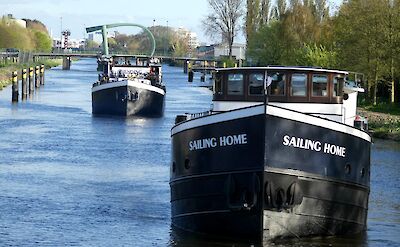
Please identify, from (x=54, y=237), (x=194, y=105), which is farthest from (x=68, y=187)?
(x=194, y=105)

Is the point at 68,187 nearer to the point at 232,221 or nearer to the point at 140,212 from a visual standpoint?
the point at 140,212

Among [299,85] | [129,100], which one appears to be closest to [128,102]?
[129,100]

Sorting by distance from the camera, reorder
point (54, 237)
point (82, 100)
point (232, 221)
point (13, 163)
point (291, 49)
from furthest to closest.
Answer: point (291, 49), point (82, 100), point (13, 163), point (54, 237), point (232, 221)

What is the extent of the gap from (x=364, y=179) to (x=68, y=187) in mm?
10193

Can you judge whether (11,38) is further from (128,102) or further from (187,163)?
(187,163)

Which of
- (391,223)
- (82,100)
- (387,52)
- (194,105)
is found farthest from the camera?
(82,100)

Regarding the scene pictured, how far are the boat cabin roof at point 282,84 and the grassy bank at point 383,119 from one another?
73.6 feet

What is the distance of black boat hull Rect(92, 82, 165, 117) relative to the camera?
58.0m

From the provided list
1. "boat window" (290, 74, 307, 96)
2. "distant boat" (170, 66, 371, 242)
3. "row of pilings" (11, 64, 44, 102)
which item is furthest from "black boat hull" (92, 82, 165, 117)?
"boat window" (290, 74, 307, 96)

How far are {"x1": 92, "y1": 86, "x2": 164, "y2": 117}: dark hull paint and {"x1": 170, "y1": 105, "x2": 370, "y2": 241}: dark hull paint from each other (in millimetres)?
37339

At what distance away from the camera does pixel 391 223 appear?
23.9m

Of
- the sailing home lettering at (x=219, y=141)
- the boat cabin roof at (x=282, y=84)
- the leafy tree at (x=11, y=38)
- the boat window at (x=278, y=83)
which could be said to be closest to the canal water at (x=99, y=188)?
the sailing home lettering at (x=219, y=141)

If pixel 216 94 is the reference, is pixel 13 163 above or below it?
below

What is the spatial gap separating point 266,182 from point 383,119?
30.8 metres
